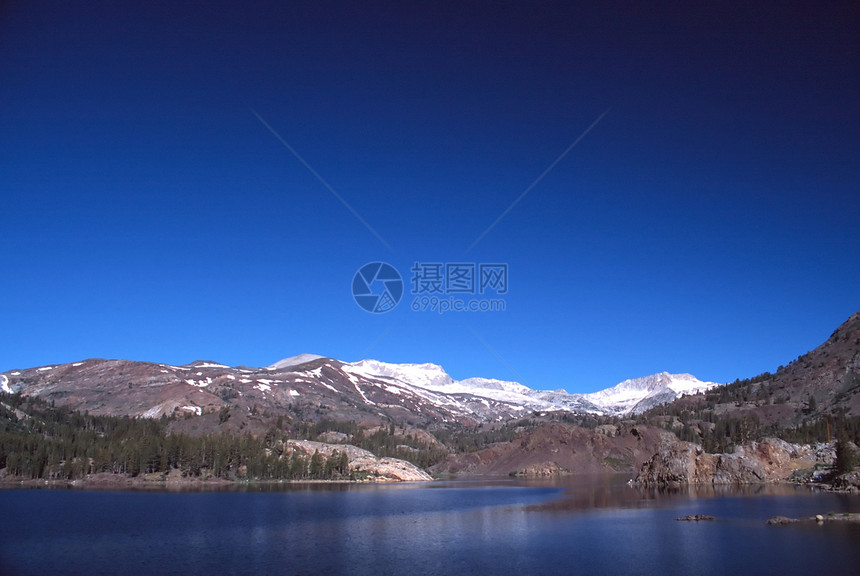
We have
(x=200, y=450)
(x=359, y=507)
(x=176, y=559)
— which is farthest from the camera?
(x=200, y=450)

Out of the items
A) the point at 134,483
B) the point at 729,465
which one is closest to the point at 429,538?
the point at 729,465

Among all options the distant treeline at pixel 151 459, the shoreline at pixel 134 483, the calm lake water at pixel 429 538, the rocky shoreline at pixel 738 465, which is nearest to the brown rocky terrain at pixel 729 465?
the rocky shoreline at pixel 738 465

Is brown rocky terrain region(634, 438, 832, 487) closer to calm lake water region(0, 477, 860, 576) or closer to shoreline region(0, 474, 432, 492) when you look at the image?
calm lake water region(0, 477, 860, 576)

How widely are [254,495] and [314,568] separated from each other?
80.7 meters

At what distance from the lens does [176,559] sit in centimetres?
4959

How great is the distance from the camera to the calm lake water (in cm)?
4562

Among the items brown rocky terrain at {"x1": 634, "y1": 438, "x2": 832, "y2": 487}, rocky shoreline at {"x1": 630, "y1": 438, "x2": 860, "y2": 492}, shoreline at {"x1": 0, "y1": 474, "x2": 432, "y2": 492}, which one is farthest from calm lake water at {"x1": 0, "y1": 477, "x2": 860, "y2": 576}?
shoreline at {"x1": 0, "y1": 474, "x2": 432, "y2": 492}

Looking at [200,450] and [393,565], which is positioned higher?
[200,450]

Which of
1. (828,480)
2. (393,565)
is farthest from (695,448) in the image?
(393,565)

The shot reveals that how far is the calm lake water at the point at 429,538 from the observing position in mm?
45625

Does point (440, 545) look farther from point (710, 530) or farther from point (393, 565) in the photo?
point (710, 530)

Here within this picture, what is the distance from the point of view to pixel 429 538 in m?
61.5

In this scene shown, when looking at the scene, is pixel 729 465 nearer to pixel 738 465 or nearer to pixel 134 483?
pixel 738 465

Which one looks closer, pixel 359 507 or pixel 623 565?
pixel 623 565
